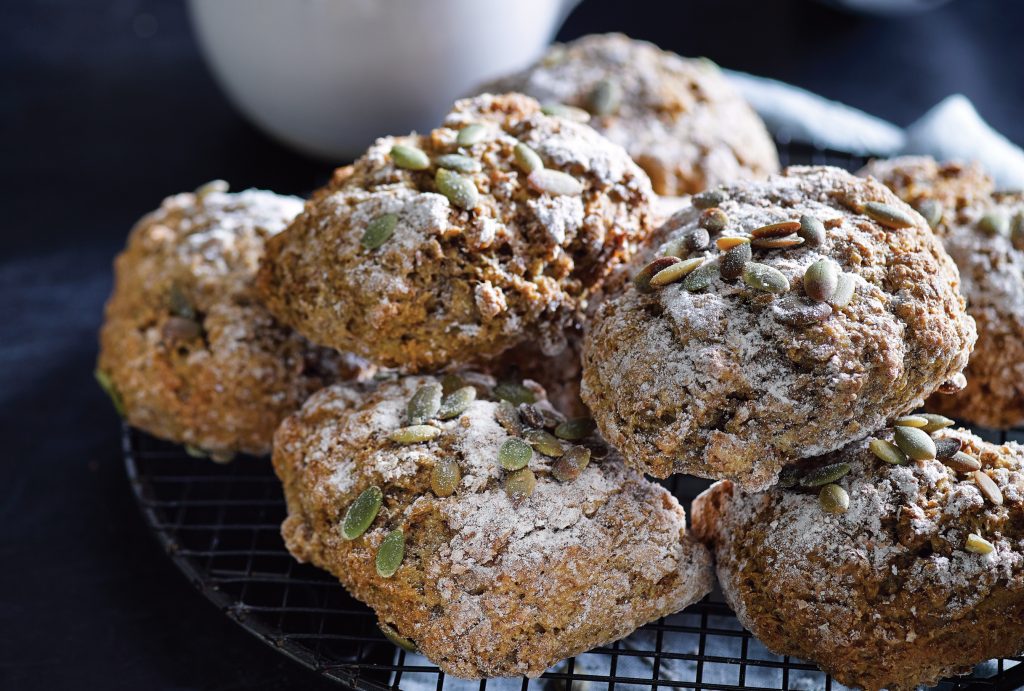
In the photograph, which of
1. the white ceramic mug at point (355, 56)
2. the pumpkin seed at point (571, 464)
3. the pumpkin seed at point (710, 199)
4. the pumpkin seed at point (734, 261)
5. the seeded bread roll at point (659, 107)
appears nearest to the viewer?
the pumpkin seed at point (734, 261)

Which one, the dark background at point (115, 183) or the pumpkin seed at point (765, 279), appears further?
the dark background at point (115, 183)

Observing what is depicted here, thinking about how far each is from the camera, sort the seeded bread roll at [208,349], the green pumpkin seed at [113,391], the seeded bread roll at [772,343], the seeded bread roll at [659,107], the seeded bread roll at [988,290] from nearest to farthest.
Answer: the seeded bread roll at [772,343], the seeded bread roll at [988,290], the seeded bread roll at [208,349], the green pumpkin seed at [113,391], the seeded bread roll at [659,107]

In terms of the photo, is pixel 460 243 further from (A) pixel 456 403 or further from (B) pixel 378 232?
(A) pixel 456 403

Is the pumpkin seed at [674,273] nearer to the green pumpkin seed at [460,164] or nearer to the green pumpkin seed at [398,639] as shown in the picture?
the green pumpkin seed at [460,164]

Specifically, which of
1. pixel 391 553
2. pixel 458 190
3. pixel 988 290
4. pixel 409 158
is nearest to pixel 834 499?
pixel 988 290

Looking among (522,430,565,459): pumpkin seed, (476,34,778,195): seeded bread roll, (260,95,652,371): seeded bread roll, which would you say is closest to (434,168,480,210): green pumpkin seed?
(260,95,652,371): seeded bread roll

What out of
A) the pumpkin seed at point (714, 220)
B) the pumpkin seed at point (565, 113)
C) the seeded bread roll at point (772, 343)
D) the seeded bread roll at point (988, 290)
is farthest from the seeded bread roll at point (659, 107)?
the seeded bread roll at point (772, 343)

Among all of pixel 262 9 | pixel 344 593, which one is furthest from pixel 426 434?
pixel 262 9
